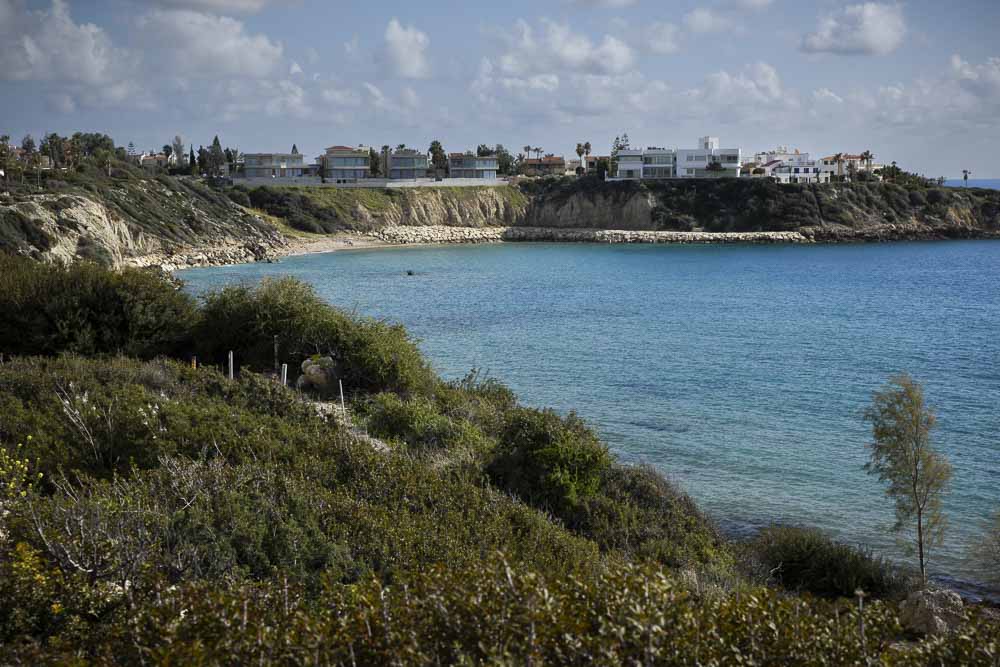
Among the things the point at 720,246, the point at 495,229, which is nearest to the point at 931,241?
the point at 720,246

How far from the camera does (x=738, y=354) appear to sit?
37.3m

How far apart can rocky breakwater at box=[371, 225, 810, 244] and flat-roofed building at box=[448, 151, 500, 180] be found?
18.9m

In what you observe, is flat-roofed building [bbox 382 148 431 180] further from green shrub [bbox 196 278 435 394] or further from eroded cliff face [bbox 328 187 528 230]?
green shrub [bbox 196 278 435 394]

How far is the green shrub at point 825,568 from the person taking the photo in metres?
14.4

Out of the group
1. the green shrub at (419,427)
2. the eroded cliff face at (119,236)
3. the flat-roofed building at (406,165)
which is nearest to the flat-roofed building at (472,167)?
the flat-roofed building at (406,165)

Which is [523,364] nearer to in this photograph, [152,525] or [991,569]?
[991,569]

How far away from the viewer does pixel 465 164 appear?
134 metres

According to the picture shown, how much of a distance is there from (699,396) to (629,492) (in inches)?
510

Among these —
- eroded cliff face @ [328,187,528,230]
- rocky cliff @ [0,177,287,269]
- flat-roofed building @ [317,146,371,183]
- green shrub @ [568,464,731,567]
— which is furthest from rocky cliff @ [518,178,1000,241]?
green shrub @ [568,464,731,567]

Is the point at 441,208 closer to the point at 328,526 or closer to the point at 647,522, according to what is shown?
the point at 647,522

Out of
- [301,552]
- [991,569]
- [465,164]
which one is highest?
[465,164]

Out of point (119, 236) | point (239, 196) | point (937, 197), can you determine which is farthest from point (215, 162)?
point (937, 197)

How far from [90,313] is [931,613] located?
21.7m

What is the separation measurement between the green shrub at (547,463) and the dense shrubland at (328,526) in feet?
0.17
